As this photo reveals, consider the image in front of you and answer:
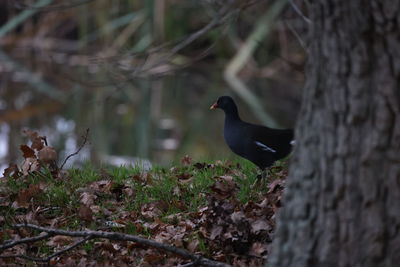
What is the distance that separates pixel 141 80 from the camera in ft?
53.0

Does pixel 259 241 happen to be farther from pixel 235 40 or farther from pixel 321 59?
pixel 235 40

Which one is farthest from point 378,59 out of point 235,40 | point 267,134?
point 235,40

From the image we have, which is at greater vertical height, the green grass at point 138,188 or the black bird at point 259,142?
the black bird at point 259,142

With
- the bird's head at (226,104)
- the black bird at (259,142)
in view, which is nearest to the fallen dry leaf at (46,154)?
the black bird at (259,142)

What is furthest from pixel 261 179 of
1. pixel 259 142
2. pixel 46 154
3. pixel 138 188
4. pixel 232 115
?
pixel 46 154

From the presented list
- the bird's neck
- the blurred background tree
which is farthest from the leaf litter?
the blurred background tree

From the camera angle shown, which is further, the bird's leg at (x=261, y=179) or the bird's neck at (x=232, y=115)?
the bird's neck at (x=232, y=115)

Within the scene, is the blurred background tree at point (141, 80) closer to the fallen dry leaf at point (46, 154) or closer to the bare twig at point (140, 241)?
the fallen dry leaf at point (46, 154)

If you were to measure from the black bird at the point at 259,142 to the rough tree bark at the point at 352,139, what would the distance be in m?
2.35

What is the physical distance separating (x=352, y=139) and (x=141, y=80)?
1363cm

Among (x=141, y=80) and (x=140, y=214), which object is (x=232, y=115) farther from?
(x=141, y=80)

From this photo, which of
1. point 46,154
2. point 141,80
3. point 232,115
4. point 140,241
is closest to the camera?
point 140,241

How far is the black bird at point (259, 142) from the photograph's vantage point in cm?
517

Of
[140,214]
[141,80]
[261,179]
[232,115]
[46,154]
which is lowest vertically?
[140,214]
